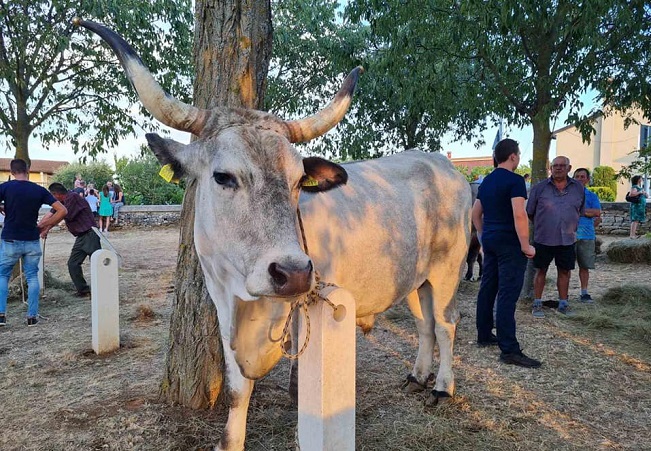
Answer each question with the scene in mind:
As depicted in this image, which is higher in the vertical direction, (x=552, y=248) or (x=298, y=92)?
(x=298, y=92)

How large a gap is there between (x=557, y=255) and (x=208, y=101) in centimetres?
507

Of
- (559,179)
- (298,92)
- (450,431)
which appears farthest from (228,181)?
(298,92)

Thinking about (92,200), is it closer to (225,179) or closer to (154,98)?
(154,98)

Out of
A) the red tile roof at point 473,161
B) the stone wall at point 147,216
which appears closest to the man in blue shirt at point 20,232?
the stone wall at point 147,216

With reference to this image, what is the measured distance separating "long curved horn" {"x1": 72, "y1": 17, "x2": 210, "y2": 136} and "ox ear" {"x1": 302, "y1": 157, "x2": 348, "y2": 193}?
620 mm

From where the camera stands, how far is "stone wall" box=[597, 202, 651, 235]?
15500 mm

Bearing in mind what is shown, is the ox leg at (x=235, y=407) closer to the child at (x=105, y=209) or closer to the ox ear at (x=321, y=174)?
the ox ear at (x=321, y=174)

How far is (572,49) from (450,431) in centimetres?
560

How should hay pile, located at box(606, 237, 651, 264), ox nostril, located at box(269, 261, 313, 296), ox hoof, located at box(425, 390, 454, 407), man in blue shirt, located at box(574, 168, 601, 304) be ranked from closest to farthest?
1. ox nostril, located at box(269, 261, 313, 296)
2. ox hoof, located at box(425, 390, 454, 407)
3. man in blue shirt, located at box(574, 168, 601, 304)
4. hay pile, located at box(606, 237, 651, 264)

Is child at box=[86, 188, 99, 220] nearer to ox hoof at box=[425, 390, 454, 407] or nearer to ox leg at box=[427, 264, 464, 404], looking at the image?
ox leg at box=[427, 264, 464, 404]

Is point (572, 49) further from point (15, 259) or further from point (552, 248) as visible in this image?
point (15, 259)

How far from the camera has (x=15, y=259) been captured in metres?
6.24

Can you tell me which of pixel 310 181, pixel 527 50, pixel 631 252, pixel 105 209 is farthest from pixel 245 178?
pixel 105 209

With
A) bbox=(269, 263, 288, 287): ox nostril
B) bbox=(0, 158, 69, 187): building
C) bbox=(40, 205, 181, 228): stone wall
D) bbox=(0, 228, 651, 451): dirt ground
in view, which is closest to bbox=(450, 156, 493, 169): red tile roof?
bbox=(40, 205, 181, 228): stone wall
